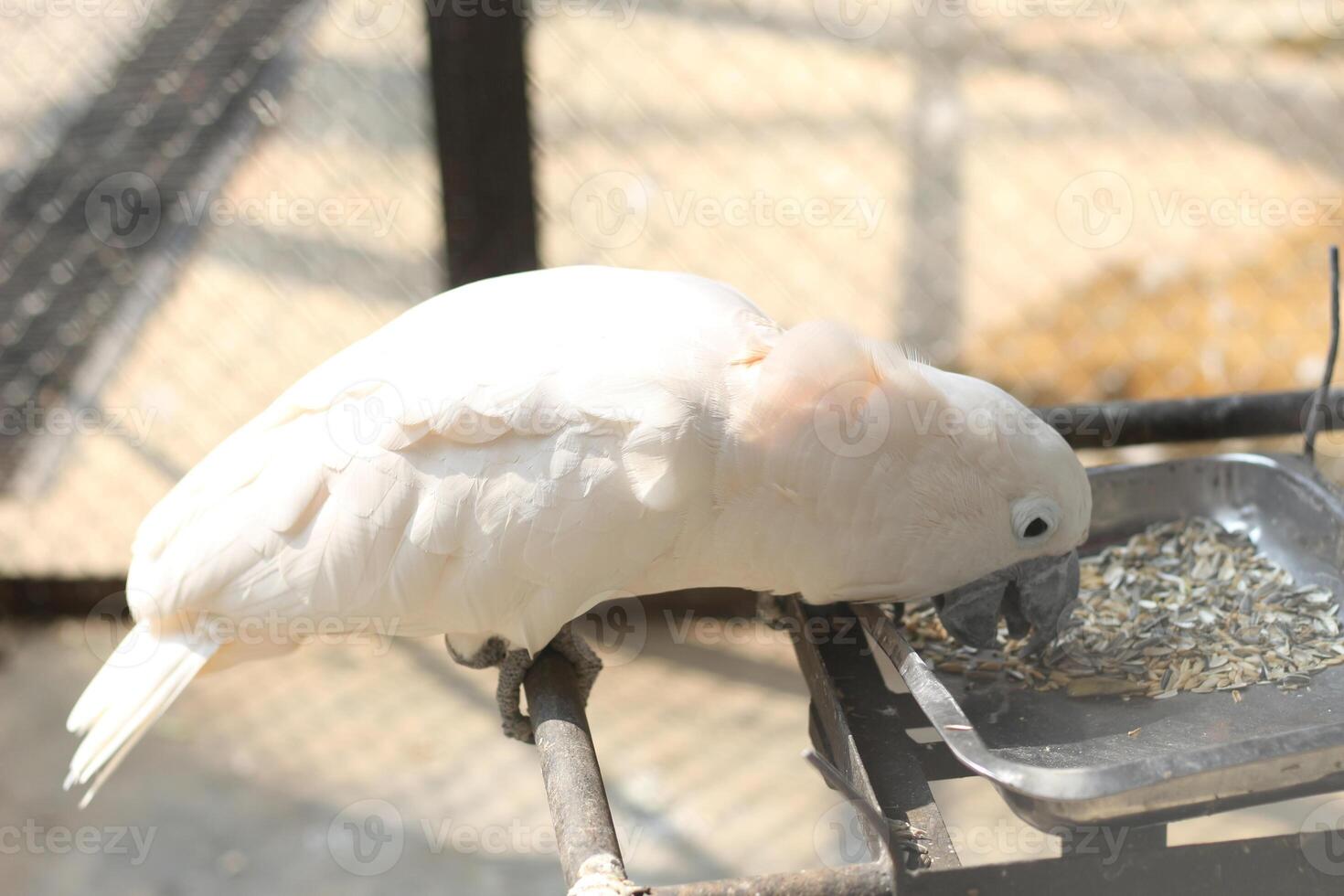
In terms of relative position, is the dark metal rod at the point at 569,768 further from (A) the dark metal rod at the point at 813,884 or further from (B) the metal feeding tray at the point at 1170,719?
(B) the metal feeding tray at the point at 1170,719

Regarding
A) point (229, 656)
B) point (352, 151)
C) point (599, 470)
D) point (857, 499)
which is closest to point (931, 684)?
point (857, 499)

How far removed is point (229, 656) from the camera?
1898 mm

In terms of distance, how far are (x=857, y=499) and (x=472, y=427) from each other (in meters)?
0.57

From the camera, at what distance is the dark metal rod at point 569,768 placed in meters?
1.24

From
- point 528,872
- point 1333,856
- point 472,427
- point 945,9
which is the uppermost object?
point 945,9

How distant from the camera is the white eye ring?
162 cm

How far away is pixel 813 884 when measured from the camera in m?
1.18

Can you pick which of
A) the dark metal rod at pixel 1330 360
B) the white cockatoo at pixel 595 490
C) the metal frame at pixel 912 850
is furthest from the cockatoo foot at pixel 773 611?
the dark metal rod at pixel 1330 360

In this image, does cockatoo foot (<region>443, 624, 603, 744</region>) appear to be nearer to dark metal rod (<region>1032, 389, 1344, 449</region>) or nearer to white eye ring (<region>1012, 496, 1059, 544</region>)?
white eye ring (<region>1012, 496, 1059, 544</region>)

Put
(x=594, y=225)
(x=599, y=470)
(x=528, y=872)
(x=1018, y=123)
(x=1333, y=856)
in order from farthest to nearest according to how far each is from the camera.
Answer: (x=1018, y=123)
(x=594, y=225)
(x=528, y=872)
(x=599, y=470)
(x=1333, y=856)

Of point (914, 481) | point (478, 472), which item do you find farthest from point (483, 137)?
point (914, 481)

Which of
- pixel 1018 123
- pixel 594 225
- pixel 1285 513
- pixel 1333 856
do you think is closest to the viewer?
pixel 1333 856

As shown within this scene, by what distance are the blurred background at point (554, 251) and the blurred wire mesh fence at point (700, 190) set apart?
0.5 inches

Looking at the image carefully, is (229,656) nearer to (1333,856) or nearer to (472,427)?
(472,427)
